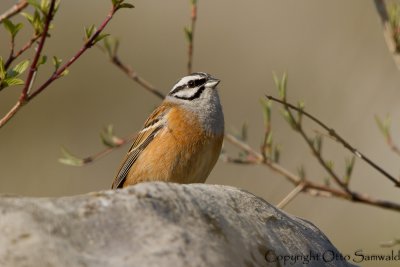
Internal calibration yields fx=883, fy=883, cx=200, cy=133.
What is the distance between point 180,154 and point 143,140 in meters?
0.69

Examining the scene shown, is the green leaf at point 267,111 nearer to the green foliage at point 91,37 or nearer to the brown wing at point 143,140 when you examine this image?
the green foliage at point 91,37

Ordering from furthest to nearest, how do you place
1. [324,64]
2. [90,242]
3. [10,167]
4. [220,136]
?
[324,64]
[10,167]
[220,136]
[90,242]

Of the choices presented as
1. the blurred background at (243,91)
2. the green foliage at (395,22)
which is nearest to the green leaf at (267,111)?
the green foliage at (395,22)

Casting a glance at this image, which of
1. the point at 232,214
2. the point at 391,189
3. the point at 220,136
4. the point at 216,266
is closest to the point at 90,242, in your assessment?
the point at 216,266

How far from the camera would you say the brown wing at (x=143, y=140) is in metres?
6.95

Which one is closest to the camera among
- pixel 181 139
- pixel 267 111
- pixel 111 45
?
pixel 267 111

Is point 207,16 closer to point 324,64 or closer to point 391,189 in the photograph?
point 324,64

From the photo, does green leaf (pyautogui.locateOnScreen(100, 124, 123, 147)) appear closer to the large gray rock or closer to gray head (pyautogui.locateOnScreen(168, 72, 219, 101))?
the large gray rock

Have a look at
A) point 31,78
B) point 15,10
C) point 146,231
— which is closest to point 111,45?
point 31,78

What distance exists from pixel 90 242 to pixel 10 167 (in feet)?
23.3

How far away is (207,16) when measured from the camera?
50.0 ft

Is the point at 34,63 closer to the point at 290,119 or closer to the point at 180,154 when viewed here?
the point at 290,119

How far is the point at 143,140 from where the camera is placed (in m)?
7.05

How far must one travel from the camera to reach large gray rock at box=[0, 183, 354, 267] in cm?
380
